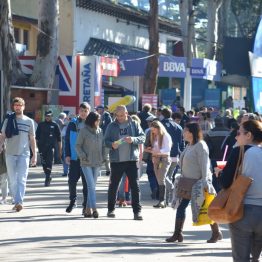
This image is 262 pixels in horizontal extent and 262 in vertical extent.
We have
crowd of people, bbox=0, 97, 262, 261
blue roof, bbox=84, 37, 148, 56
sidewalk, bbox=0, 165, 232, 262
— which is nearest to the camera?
crowd of people, bbox=0, 97, 262, 261

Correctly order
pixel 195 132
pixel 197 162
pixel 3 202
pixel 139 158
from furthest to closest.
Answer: pixel 3 202, pixel 139 158, pixel 195 132, pixel 197 162

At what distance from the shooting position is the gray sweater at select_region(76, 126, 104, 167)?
1448 cm

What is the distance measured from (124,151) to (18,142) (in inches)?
75.7

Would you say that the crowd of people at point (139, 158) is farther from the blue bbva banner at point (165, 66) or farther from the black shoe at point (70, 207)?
the blue bbva banner at point (165, 66)

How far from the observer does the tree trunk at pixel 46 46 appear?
32.5m

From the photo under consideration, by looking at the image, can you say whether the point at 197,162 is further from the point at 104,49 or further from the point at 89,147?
the point at 104,49

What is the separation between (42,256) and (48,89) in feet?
75.1

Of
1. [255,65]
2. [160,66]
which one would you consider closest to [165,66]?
[160,66]

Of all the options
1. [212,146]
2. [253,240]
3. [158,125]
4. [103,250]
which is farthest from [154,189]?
[253,240]

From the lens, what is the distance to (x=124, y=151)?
Answer: 1441cm

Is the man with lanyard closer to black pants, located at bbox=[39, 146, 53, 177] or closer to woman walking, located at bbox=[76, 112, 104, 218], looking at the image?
woman walking, located at bbox=[76, 112, 104, 218]

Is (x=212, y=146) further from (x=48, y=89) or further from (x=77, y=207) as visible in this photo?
(x=48, y=89)

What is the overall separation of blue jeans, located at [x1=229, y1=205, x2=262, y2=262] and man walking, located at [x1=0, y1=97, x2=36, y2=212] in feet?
25.8

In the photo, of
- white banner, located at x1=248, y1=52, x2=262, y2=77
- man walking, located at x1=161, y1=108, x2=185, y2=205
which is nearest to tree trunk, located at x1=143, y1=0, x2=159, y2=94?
white banner, located at x1=248, y1=52, x2=262, y2=77
